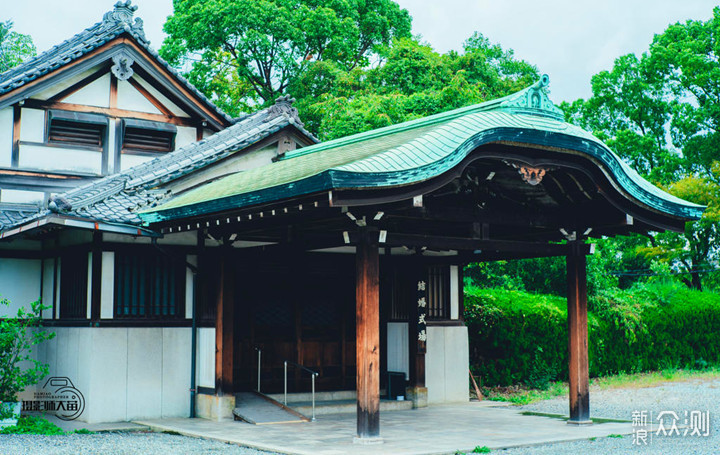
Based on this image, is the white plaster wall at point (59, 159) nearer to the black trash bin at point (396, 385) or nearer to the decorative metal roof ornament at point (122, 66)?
the decorative metal roof ornament at point (122, 66)

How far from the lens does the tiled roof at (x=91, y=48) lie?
1466 cm

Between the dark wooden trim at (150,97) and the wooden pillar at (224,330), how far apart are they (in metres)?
5.25

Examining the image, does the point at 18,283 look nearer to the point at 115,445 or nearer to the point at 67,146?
the point at 67,146

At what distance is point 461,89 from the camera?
22.3 m

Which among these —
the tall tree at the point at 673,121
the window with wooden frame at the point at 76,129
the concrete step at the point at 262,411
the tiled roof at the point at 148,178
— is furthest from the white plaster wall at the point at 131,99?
the tall tree at the point at 673,121

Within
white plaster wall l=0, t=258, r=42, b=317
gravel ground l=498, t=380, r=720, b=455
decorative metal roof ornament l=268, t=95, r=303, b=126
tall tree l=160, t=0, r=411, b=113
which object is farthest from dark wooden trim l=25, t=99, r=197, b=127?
tall tree l=160, t=0, r=411, b=113

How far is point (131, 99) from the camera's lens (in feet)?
53.1

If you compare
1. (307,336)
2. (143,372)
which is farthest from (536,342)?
(143,372)

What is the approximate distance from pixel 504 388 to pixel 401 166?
33.2 ft

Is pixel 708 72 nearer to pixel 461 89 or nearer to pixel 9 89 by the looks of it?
pixel 461 89

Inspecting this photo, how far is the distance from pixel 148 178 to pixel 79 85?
10.2 feet

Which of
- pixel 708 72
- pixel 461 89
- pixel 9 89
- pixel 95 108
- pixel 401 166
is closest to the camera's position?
pixel 401 166

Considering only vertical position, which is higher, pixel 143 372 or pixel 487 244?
pixel 487 244

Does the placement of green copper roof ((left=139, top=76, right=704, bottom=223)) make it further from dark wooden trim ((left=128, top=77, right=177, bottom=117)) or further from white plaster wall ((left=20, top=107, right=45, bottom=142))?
dark wooden trim ((left=128, top=77, right=177, bottom=117))
